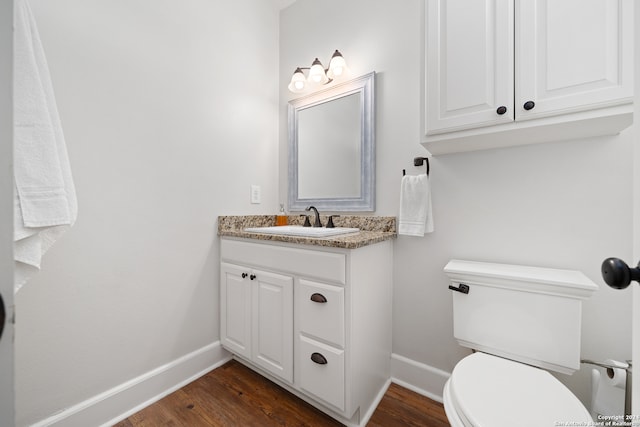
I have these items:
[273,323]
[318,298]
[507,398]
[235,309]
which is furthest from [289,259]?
[507,398]

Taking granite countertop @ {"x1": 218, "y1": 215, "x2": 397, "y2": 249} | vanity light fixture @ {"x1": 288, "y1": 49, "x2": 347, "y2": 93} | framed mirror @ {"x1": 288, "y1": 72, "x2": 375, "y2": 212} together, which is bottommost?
granite countertop @ {"x1": 218, "y1": 215, "x2": 397, "y2": 249}

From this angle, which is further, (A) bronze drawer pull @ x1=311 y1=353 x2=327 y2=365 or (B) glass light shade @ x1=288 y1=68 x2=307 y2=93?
(B) glass light shade @ x1=288 y1=68 x2=307 y2=93

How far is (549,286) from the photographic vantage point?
0.97 metres

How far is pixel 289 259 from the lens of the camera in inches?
51.2

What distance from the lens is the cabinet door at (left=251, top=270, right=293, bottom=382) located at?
1303 millimetres

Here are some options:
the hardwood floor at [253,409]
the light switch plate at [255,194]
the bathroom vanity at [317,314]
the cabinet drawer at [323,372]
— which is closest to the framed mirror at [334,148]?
the light switch plate at [255,194]

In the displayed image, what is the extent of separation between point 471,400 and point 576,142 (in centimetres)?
111

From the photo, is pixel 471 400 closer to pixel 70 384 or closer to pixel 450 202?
pixel 450 202

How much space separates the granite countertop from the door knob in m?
0.75

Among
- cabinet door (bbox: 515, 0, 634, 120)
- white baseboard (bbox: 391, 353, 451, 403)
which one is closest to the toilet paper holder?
white baseboard (bbox: 391, 353, 451, 403)

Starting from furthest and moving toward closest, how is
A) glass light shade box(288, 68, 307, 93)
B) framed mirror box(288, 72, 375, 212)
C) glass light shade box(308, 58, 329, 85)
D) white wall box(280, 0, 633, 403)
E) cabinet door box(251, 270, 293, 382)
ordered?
glass light shade box(288, 68, 307, 93)
glass light shade box(308, 58, 329, 85)
framed mirror box(288, 72, 375, 212)
cabinet door box(251, 270, 293, 382)
white wall box(280, 0, 633, 403)

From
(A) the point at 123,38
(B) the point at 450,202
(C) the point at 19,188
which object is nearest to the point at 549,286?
(B) the point at 450,202

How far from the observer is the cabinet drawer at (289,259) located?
1.14m

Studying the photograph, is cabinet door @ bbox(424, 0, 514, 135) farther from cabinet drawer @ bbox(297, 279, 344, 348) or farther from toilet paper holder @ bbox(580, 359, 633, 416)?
toilet paper holder @ bbox(580, 359, 633, 416)
